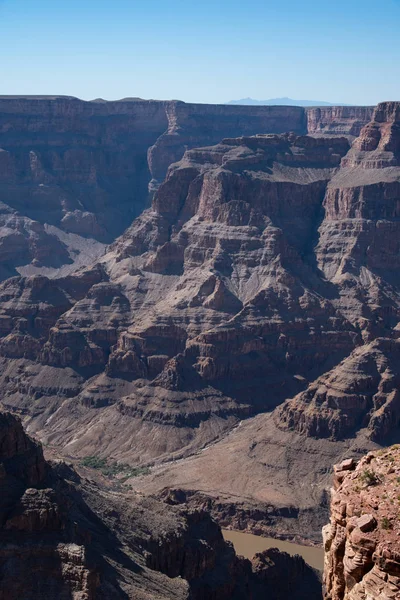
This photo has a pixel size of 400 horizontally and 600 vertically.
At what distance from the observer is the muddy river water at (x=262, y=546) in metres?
98.1

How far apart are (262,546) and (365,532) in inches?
3129

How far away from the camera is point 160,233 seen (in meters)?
186

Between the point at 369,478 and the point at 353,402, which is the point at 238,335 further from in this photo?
the point at 369,478

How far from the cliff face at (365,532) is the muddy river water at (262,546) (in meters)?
70.8

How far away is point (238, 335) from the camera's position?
14988cm

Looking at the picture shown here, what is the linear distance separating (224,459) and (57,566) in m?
66.6

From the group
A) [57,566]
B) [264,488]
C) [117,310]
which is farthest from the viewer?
[117,310]

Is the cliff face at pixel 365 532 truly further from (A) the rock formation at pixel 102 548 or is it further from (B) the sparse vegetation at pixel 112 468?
(B) the sparse vegetation at pixel 112 468

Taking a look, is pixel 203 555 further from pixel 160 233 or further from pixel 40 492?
pixel 160 233

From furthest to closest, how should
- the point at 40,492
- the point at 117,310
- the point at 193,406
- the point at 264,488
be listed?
1. the point at 117,310
2. the point at 193,406
3. the point at 264,488
4. the point at 40,492

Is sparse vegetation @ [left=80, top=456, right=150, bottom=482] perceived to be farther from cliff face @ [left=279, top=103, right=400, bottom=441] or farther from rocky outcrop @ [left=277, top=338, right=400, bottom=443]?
cliff face @ [left=279, top=103, right=400, bottom=441]

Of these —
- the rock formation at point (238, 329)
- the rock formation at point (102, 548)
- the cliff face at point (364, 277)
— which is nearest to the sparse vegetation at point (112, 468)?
the rock formation at point (238, 329)

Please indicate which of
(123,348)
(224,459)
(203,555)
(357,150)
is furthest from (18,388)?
(203,555)

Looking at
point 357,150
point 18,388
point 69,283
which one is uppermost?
point 357,150
